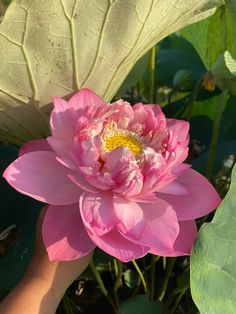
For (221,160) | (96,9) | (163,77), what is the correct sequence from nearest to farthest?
(96,9), (221,160), (163,77)

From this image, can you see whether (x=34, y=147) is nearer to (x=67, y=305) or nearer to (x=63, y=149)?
(x=63, y=149)

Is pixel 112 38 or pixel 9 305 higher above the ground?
pixel 112 38

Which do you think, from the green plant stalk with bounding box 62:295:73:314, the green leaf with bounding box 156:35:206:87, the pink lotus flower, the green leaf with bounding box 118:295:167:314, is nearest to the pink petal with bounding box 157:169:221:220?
the pink lotus flower

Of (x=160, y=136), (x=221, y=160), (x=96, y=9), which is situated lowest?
(x=221, y=160)

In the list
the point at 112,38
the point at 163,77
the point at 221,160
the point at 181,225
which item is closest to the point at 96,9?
the point at 112,38

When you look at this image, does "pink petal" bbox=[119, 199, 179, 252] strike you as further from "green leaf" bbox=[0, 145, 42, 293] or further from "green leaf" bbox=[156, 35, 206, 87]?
"green leaf" bbox=[156, 35, 206, 87]

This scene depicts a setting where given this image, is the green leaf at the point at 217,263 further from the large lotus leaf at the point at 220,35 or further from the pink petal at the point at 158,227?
the large lotus leaf at the point at 220,35

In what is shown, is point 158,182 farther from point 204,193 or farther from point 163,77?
point 163,77
